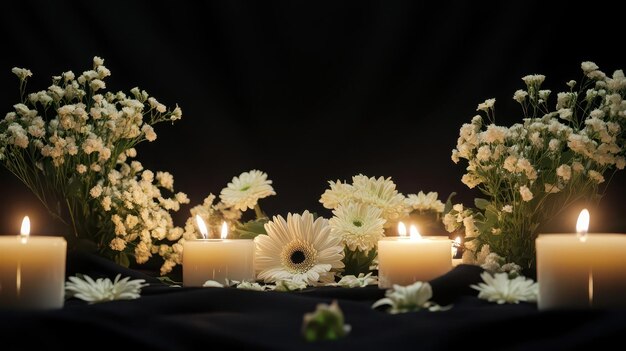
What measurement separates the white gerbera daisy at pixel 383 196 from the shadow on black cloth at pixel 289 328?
565 mm

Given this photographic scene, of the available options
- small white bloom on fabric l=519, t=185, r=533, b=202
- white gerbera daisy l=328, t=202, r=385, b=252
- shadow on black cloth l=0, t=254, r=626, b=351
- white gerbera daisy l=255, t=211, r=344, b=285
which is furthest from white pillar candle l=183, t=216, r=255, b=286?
small white bloom on fabric l=519, t=185, r=533, b=202

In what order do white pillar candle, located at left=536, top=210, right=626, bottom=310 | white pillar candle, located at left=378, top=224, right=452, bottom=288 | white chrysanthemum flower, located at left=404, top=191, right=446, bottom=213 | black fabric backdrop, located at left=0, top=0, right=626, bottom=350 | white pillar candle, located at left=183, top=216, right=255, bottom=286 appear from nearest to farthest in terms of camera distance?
white pillar candle, located at left=536, top=210, right=626, bottom=310, white pillar candle, located at left=378, top=224, right=452, bottom=288, white pillar candle, located at left=183, top=216, right=255, bottom=286, white chrysanthemum flower, located at left=404, top=191, right=446, bottom=213, black fabric backdrop, located at left=0, top=0, right=626, bottom=350

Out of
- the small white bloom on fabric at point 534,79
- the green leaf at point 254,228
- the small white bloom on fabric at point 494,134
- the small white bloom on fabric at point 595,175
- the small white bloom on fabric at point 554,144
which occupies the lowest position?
the green leaf at point 254,228

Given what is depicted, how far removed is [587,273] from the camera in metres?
1.07

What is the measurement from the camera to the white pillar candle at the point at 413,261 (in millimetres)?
1396

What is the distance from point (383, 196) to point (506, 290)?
0.55 meters

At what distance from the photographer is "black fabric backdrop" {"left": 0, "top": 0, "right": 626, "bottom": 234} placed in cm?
204

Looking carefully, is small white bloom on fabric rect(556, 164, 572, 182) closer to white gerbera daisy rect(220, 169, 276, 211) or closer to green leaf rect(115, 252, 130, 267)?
white gerbera daisy rect(220, 169, 276, 211)

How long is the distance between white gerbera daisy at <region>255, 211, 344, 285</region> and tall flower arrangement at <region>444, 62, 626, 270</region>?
27cm

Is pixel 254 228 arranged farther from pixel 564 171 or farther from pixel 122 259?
pixel 564 171

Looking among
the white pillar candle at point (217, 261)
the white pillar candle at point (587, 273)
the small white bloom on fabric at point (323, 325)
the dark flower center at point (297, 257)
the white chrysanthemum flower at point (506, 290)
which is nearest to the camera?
the small white bloom on fabric at point (323, 325)

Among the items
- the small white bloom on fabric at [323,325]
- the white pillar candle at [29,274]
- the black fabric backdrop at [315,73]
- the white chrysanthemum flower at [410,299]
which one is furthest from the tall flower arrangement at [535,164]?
the white pillar candle at [29,274]

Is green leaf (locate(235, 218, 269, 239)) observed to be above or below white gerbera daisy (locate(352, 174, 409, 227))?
below

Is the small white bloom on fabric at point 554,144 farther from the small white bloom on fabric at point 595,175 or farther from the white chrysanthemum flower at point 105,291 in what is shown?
the white chrysanthemum flower at point 105,291
